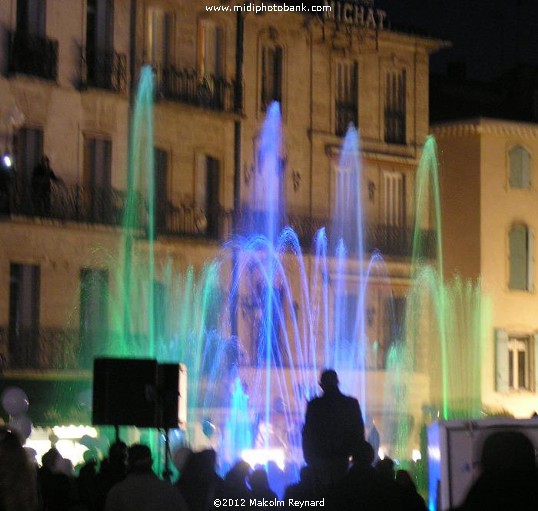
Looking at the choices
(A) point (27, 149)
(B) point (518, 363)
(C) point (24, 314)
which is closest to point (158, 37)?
(A) point (27, 149)

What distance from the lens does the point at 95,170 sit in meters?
35.4

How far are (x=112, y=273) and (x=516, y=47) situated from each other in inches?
776

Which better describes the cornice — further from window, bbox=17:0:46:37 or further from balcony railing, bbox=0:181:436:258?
window, bbox=17:0:46:37

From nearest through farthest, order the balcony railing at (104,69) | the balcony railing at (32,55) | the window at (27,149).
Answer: the balcony railing at (32,55) < the window at (27,149) < the balcony railing at (104,69)

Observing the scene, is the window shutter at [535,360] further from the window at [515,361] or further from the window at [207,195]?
the window at [207,195]

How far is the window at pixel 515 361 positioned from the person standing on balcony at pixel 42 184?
50.6 feet

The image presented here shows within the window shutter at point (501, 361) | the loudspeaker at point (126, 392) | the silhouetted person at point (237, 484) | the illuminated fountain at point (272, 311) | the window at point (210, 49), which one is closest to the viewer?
the silhouetted person at point (237, 484)

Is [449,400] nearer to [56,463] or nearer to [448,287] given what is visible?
[448,287]

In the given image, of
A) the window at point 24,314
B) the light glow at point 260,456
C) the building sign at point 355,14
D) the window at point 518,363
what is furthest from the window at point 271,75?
the light glow at point 260,456

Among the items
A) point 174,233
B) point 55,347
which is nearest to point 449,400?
point 174,233

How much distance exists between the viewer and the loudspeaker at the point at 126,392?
15.5 metres

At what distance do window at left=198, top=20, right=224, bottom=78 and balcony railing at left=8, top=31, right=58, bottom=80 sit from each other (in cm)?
477

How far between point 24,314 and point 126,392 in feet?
60.3
